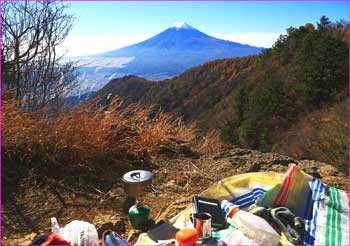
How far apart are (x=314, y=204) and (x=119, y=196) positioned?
4.05 ft

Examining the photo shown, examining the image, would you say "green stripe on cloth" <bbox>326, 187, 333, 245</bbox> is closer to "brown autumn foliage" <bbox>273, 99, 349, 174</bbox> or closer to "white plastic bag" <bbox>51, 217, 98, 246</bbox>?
"white plastic bag" <bbox>51, 217, 98, 246</bbox>

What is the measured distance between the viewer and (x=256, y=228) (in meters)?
1.81

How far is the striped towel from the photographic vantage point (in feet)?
6.50

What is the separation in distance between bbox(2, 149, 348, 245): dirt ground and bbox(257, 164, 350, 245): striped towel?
21.1 inches

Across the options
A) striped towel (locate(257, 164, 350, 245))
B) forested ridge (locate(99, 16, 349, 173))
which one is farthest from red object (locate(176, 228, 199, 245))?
forested ridge (locate(99, 16, 349, 173))

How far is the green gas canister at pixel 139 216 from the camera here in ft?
6.91

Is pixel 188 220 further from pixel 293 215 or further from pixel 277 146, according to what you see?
pixel 277 146

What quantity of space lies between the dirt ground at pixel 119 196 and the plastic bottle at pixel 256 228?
508 millimetres

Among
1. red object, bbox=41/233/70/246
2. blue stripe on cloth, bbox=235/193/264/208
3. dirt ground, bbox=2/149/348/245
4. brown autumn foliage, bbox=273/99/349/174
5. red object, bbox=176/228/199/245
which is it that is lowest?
brown autumn foliage, bbox=273/99/349/174

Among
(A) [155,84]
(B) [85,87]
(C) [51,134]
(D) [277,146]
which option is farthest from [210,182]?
(A) [155,84]

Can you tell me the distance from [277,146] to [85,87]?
14.1 metres

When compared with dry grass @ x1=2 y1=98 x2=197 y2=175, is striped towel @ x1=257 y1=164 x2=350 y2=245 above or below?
below

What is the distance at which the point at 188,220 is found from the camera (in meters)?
2.07

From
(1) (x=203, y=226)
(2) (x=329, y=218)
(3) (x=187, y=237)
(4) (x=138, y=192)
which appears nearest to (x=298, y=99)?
(2) (x=329, y=218)
